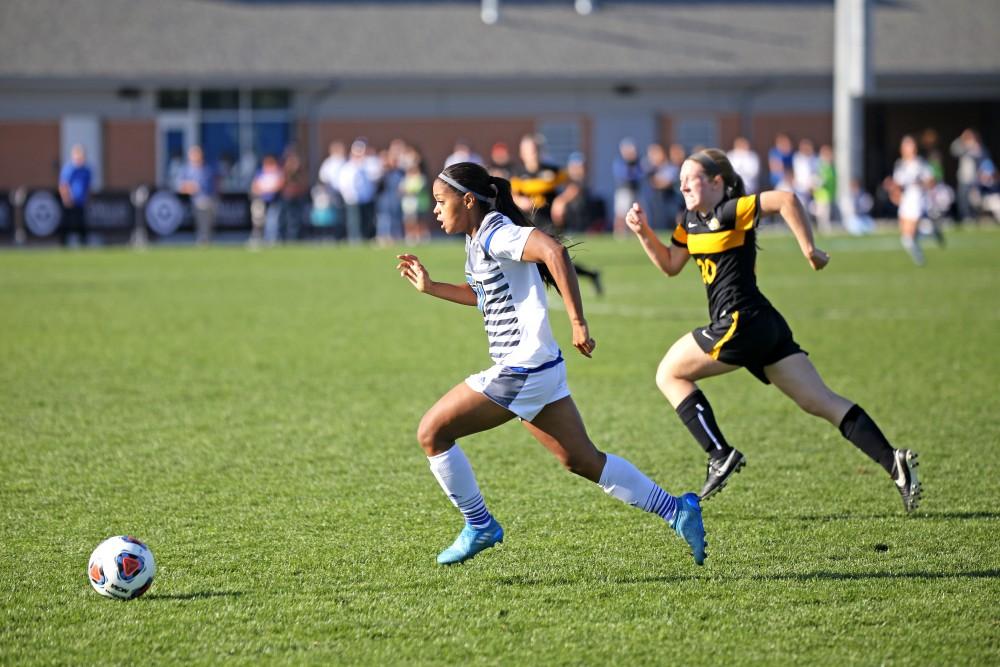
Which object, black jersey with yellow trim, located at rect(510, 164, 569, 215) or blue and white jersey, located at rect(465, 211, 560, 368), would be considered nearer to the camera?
blue and white jersey, located at rect(465, 211, 560, 368)

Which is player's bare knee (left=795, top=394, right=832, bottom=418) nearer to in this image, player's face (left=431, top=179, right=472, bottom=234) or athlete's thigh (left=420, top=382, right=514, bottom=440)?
athlete's thigh (left=420, top=382, right=514, bottom=440)

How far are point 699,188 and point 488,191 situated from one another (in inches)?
60.0

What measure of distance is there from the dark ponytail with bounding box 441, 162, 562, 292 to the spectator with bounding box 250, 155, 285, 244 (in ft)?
87.9

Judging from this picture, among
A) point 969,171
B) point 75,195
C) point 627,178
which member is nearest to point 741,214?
point 75,195

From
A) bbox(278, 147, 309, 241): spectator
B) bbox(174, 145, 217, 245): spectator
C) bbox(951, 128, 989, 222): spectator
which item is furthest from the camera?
bbox(951, 128, 989, 222): spectator

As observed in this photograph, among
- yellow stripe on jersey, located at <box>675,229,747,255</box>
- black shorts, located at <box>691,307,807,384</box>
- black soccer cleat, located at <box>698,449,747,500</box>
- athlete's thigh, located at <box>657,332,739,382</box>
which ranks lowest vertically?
black soccer cleat, located at <box>698,449,747,500</box>

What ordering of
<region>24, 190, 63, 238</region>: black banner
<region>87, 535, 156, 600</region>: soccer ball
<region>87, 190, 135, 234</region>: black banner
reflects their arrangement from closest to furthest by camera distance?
<region>87, 535, 156, 600</region>: soccer ball < <region>24, 190, 63, 238</region>: black banner < <region>87, 190, 135, 234</region>: black banner

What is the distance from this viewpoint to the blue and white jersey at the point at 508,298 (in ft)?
18.5

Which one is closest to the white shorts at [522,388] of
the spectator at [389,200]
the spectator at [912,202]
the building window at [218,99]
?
the spectator at [912,202]

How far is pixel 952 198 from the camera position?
39906 mm

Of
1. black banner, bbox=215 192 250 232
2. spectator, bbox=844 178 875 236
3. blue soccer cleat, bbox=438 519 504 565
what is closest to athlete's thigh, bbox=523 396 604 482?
blue soccer cleat, bbox=438 519 504 565

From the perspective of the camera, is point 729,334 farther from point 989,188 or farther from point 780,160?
point 989,188

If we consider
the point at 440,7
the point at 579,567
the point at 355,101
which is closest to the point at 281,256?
the point at 355,101

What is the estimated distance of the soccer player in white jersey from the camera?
5609 mm
